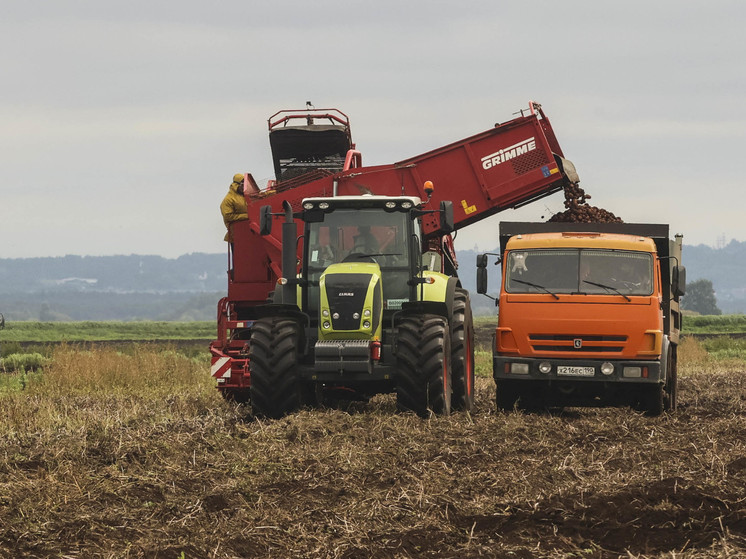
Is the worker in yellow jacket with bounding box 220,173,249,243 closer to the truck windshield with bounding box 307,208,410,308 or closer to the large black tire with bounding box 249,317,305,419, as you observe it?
the truck windshield with bounding box 307,208,410,308

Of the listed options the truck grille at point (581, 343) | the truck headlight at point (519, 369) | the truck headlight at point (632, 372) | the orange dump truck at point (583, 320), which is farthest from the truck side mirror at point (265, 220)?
the truck headlight at point (632, 372)

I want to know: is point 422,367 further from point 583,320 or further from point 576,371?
point 583,320

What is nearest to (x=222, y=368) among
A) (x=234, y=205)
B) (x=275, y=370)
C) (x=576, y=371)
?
(x=275, y=370)

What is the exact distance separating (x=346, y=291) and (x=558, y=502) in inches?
233

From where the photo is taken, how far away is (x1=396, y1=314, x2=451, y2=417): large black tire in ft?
44.2

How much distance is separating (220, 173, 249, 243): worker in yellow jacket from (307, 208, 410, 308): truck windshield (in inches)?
123

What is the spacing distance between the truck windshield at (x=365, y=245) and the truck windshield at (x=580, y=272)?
6.42 feet

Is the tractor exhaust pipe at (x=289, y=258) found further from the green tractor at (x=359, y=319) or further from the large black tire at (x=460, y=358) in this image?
the large black tire at (x=460, y=358)

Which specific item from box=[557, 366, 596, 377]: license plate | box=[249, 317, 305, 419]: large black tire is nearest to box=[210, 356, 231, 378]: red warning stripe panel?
box=[249, 317, 305, 419]: large black tire

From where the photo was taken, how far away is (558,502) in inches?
335

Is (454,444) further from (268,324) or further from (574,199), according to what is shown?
(574,199)

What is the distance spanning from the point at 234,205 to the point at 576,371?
19.9 ft

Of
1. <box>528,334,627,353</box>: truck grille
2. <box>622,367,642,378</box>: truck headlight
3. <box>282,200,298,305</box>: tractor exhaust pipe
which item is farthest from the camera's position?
<box>528,334,627,353</box>: truck grille

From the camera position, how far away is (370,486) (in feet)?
31.0
